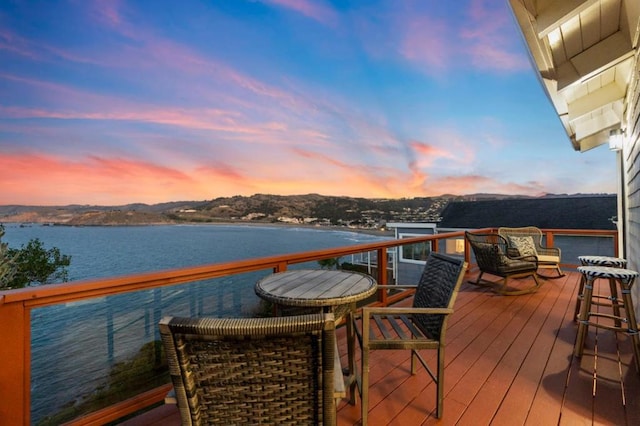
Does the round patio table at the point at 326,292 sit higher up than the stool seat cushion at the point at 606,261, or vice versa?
the round patio table at the point at 326,292

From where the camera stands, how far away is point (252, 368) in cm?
101

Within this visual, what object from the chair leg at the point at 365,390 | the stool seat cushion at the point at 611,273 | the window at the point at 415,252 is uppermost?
the stool seat cushion at the point at 611,273

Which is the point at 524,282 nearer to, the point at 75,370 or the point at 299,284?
the point at 299,284

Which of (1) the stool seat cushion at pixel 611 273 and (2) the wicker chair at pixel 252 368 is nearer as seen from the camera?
(2) the wicker chair at pixel 252 368

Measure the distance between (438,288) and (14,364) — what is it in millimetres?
2387

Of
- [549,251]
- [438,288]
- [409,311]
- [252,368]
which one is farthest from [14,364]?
[549,251]

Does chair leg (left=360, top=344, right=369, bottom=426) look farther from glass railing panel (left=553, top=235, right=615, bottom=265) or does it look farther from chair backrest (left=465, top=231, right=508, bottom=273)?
glass railing panel (left=553, top=235, right=615, bottom=265)

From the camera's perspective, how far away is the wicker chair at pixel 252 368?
92 cm

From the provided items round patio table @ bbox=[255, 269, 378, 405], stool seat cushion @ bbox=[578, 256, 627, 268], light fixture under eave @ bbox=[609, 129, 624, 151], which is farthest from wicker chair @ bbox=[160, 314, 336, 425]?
light fixture under eave @ bbox=[609, 129, 624, 151]

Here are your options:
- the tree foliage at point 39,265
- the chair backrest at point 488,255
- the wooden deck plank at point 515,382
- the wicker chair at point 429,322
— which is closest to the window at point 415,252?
the chair backrest at point 488,255

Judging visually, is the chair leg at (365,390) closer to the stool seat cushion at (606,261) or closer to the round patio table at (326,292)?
the round patio table at (326,292)

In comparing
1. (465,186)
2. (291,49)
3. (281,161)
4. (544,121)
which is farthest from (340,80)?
(465,186)

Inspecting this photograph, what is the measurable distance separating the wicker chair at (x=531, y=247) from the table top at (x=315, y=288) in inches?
176

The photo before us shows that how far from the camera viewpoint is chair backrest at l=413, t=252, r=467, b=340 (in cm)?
193
